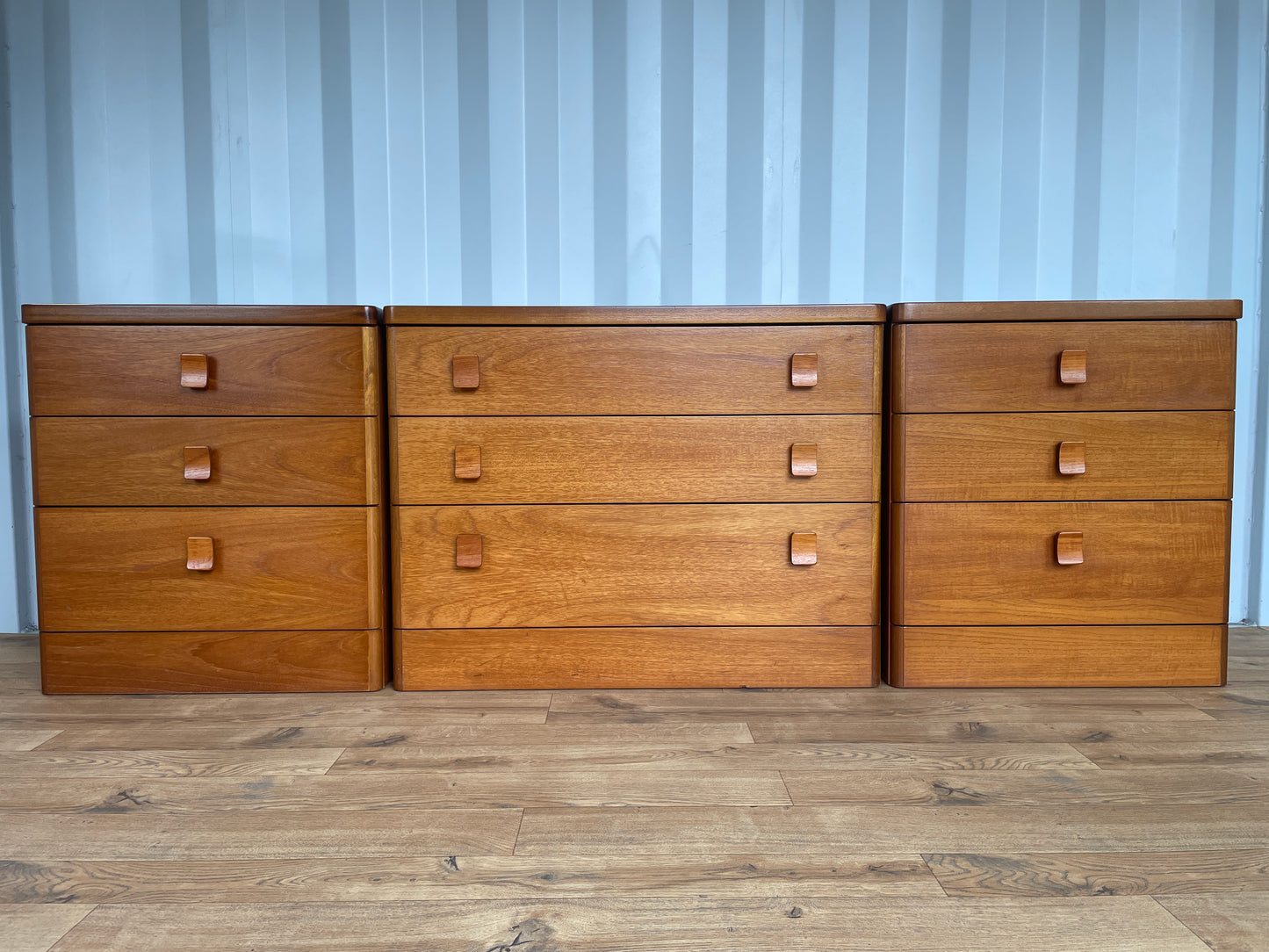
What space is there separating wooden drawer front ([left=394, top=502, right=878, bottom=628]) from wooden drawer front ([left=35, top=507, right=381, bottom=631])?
115mm

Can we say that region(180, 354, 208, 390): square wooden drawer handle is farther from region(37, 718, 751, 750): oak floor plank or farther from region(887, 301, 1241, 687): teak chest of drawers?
region(887, 301, 1241, 687): teak chest of drawers

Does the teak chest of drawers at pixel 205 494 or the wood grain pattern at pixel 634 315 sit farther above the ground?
the wood grain pattern at pixel 634 315

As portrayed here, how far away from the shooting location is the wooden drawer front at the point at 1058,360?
1.25 metres

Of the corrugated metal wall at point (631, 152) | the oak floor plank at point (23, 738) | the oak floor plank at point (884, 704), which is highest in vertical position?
the corrugated metal wall at point (631, 152)

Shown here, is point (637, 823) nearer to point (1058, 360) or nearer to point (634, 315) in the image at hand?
point (634, 315)

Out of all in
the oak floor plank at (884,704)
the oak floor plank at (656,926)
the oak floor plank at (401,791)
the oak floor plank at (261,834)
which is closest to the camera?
the oak floor plank at (656,926)

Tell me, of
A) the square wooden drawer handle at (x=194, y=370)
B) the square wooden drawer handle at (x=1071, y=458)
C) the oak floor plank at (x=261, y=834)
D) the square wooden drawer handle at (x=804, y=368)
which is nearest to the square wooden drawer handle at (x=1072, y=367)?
the square wooden drawer handle at (x=1071, y=458)

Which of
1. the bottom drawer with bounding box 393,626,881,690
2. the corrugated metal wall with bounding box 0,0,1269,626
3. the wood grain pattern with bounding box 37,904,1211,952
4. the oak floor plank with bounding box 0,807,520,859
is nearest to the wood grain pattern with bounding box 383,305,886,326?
the corrugated metal wall with bounding box 0,0,1269,626

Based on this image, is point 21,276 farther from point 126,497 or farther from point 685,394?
point 685,394

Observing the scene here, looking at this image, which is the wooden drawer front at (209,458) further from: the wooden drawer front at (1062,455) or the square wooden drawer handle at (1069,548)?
the square wooden drawer handle at (1069,548)

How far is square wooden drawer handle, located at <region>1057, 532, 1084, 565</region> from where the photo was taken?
1.26 metres

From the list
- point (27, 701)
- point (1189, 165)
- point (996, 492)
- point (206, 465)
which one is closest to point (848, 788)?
point (996, 492)

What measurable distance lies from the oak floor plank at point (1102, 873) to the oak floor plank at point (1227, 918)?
1 centimetres

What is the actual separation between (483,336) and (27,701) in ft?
A: 3.55
